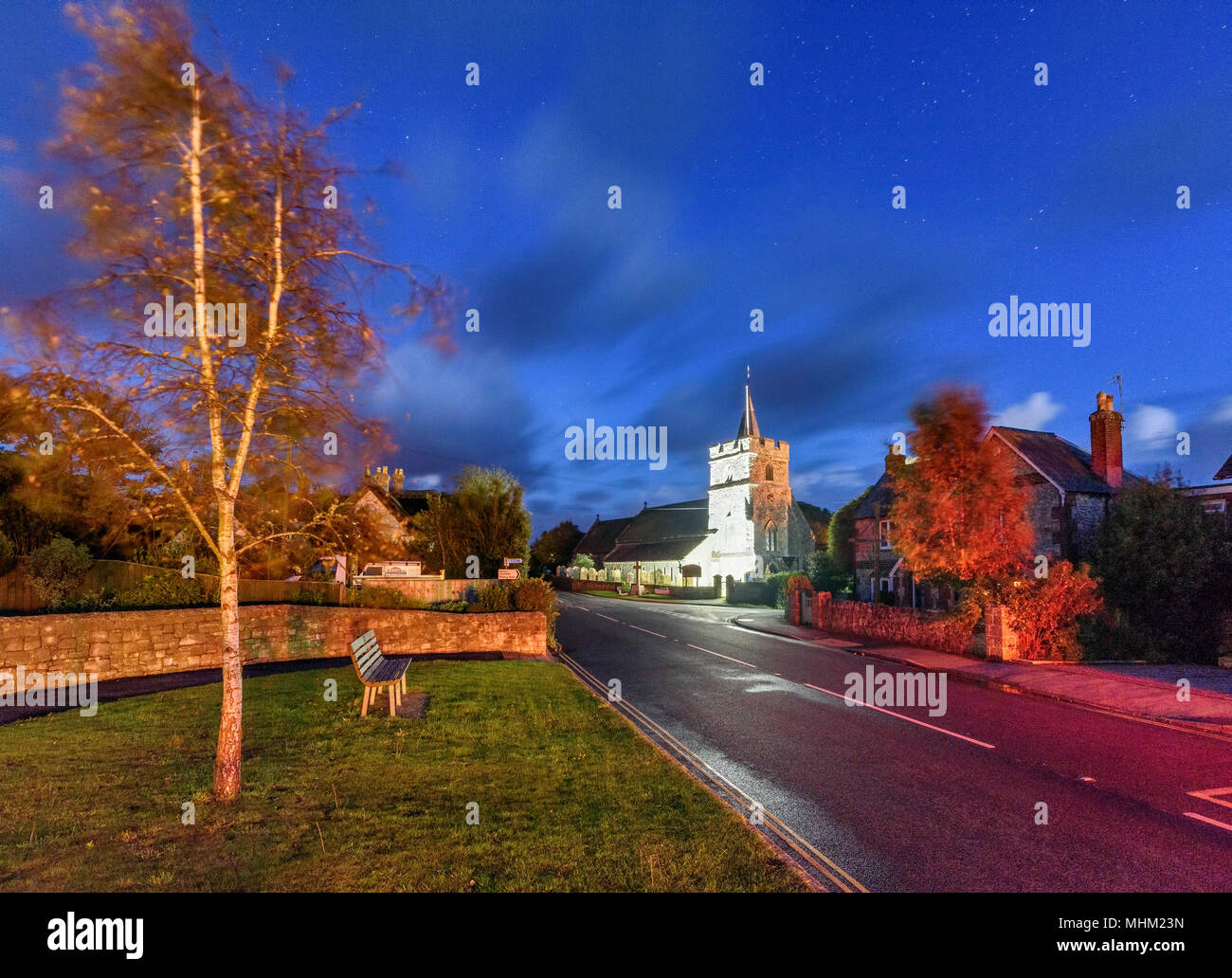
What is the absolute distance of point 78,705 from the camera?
33.2 ft

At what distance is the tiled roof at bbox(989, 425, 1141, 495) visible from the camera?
86.8 ft

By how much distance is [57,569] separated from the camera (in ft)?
46.9

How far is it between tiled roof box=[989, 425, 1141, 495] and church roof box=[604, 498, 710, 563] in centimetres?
3722

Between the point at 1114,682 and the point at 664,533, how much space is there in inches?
2326

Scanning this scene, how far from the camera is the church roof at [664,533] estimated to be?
67688 mm

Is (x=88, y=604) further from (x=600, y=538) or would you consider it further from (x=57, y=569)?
(x=600, y=538)

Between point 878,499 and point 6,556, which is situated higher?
point 878,499

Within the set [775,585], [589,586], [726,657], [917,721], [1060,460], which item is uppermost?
[1060,460]

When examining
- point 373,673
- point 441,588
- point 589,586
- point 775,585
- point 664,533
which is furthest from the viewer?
point 664,533

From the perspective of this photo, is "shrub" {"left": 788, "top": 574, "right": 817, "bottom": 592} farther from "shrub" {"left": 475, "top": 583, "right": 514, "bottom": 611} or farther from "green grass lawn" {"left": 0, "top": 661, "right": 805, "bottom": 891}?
"green grass lawn" {"left": 0, "top": 661, "right": 805, "bottom": 891}

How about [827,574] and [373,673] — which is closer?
[373,673]

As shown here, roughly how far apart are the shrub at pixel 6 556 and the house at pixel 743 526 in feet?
161

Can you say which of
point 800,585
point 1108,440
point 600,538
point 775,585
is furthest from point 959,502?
point 600,538
